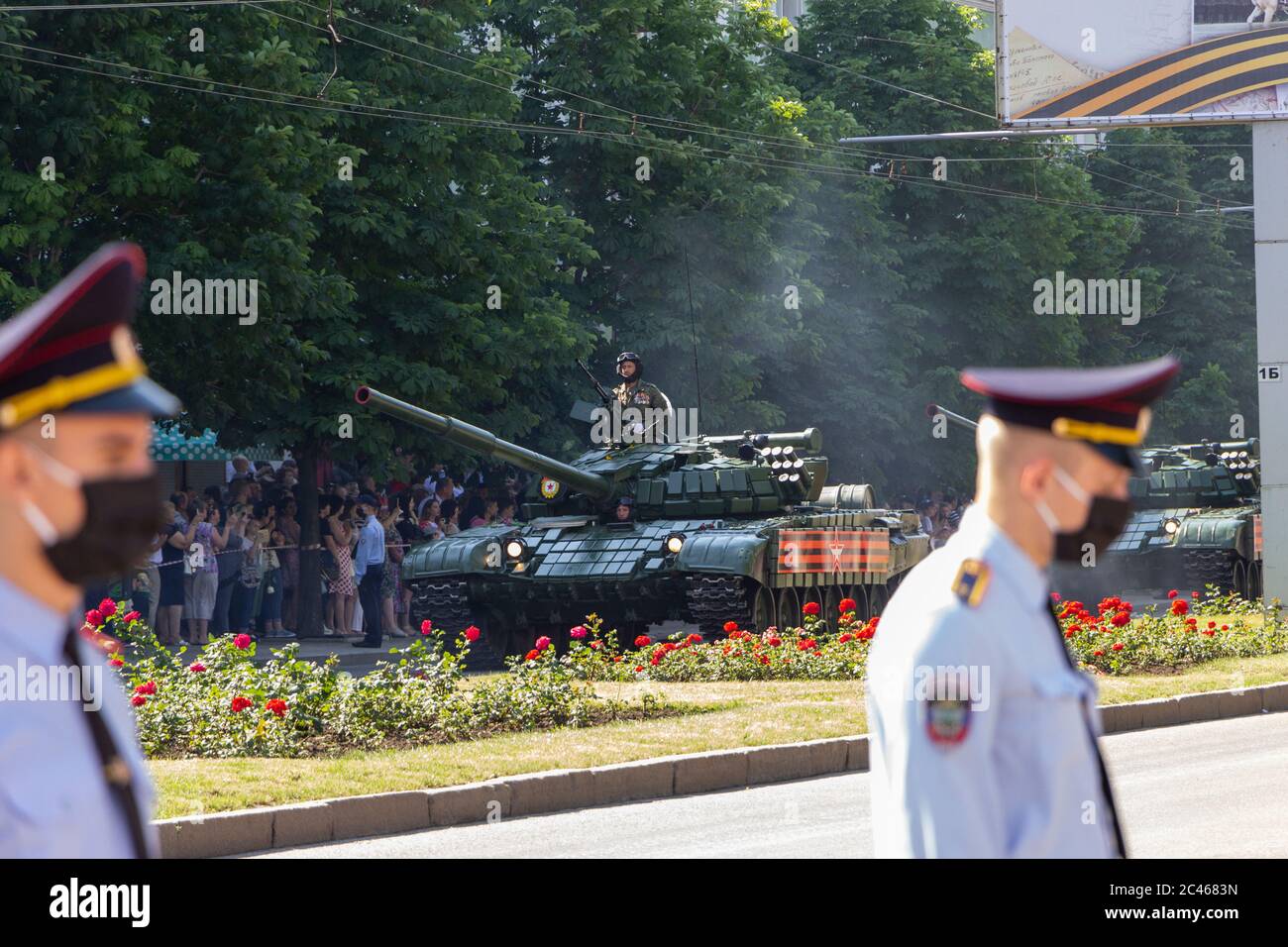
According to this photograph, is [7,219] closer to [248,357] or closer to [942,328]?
[248,357]

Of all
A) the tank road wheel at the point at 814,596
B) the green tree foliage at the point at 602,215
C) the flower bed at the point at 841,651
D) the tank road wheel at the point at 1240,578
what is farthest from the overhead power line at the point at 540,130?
the tank road wheel at the point at 1240,578

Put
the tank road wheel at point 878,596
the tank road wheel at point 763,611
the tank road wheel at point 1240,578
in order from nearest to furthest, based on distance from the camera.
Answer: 1. the tank road wheel at point 763,611
2. the tank road wheel at point 878,596
3. the tank road wheel at point 1240,578

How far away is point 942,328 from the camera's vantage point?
42688 millimetres

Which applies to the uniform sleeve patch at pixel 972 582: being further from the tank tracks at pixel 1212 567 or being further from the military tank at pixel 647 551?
the tank tracks at pixel 1212 567

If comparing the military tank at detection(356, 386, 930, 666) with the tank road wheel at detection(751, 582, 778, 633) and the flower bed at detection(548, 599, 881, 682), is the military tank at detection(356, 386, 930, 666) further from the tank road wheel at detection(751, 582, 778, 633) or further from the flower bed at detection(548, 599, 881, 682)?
the flower bed at detection(548, 599, 881, 682)

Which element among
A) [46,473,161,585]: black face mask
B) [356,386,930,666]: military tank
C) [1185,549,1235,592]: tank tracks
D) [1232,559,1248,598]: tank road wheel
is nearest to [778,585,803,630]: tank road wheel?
[356,386,930,666]: military tank

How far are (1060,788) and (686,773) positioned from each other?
8.92 meters

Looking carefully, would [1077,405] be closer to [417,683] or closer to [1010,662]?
[1010,662]

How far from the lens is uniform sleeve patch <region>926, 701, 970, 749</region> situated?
10.7 ft

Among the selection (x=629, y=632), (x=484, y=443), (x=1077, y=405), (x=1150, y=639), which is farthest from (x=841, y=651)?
(x=1077, y=405)

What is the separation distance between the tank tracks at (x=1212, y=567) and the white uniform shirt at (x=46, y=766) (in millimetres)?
28377

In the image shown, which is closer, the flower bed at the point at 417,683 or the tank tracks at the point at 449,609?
the flower bed at the point at 417,683

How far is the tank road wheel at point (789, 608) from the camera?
72.1 ft

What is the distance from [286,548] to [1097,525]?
70.0 ft
